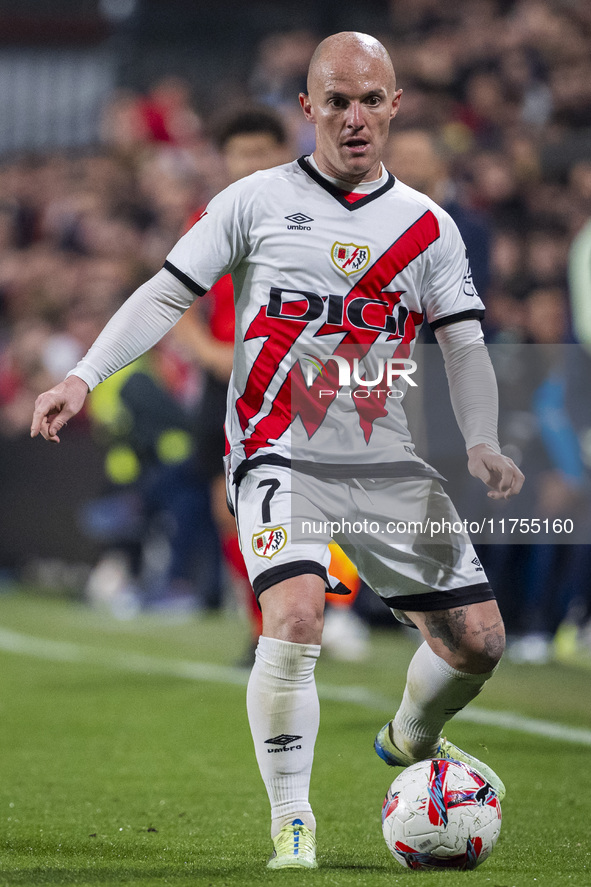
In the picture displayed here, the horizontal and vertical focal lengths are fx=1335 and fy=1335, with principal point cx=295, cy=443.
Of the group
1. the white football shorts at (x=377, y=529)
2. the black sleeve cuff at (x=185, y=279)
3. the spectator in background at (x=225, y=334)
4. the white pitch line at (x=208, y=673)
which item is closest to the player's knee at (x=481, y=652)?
the white football shorts at (x=377, y=529)

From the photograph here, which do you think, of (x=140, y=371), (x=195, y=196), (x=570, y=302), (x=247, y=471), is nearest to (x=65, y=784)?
(x=247, y=471)

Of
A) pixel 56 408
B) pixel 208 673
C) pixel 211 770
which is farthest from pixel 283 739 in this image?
pixel 208 673

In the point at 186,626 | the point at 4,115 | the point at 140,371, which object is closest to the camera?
the point at 186,626

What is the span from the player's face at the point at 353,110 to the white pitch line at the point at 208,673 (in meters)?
2.84

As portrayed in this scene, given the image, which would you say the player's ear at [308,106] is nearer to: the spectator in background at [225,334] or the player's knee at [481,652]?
the player's knee at [481,652]

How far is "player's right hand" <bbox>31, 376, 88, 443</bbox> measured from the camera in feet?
11.0

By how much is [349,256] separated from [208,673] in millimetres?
4172

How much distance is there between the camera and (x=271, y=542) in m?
3.51

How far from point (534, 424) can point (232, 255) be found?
167 inches

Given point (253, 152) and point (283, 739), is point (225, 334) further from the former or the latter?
point (283, 739)

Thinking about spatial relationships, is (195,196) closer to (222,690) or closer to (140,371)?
(140,371)

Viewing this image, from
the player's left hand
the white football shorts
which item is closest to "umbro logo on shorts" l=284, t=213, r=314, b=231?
the white football shorts

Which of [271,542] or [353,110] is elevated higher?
[353,110]

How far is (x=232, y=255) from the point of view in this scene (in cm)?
371
